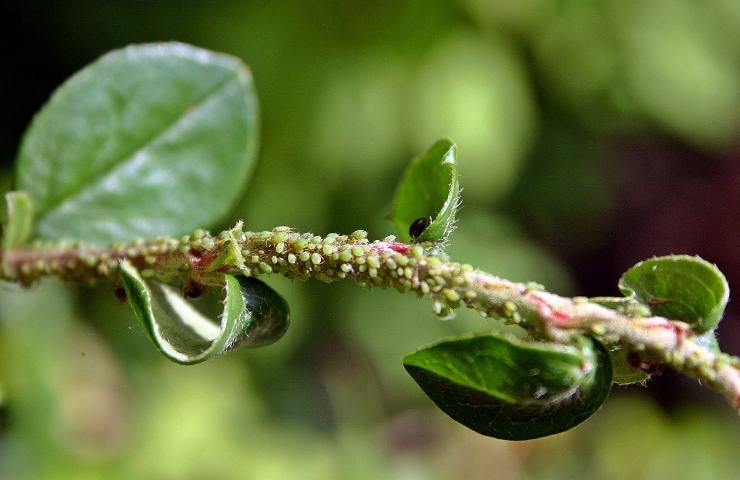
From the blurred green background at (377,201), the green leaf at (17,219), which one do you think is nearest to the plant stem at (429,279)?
the green leaf at (17,219)

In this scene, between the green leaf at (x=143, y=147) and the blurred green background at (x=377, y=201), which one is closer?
the green leaf at (x=143, y=147)

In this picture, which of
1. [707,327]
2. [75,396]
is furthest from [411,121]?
[707,327]

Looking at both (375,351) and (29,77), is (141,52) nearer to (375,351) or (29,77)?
(29,77)

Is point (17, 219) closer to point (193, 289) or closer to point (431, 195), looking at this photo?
point (193, 289)

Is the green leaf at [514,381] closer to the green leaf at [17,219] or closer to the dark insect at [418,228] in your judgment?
the dark insect at [418,228]

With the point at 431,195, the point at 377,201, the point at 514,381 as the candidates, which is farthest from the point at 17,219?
the point at 377,201

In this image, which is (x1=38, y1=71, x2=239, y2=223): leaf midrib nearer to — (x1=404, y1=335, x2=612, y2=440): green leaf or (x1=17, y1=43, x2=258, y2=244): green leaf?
(x1=17, y1=43, x2=258, y2=244): green leaf
